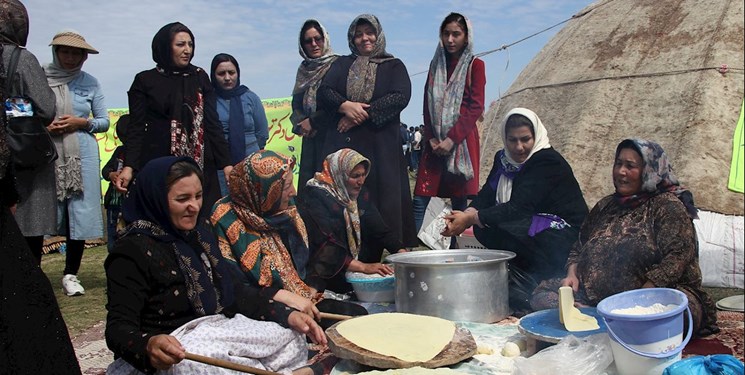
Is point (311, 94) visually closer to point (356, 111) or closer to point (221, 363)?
point (356, 111)

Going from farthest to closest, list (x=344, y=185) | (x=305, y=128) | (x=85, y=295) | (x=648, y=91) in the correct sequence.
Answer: (x=648, y=91)
(x=85, y=295)
(x=305, y=128)
(x=344, y=185)

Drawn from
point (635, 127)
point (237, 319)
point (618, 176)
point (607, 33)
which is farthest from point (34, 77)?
point (607, 33)

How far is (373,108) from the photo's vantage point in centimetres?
363

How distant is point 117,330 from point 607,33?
5.99m

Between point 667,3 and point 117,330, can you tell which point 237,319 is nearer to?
point 117,330

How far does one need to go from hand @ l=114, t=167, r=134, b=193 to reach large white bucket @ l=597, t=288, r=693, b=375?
8.01ft

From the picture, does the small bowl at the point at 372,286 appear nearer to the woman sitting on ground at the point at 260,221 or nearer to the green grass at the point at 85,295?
the woman sitting on ground at the point at 260,221

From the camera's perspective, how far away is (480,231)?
11.1 ft

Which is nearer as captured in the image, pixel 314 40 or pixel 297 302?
pixel 297 302

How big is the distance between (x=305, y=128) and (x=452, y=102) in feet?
2.80

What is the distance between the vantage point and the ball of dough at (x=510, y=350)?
2340 mm

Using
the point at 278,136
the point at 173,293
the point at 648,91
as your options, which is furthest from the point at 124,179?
the point at 278,136

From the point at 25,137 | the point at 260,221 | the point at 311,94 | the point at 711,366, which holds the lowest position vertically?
the point at 711,366

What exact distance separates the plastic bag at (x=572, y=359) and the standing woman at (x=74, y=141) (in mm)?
2664
